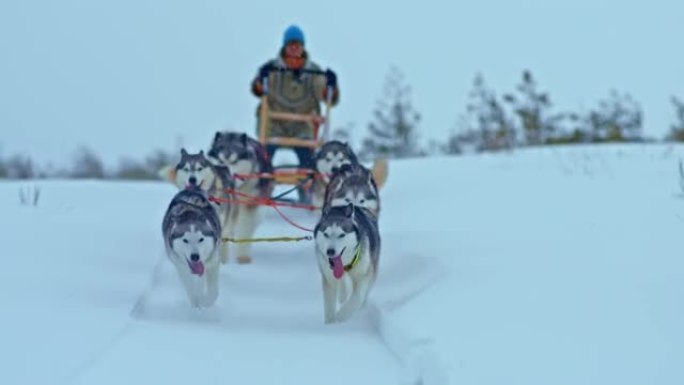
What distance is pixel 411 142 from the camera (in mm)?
19641

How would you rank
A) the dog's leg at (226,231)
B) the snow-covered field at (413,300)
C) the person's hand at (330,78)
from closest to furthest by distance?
the snow-covered field at (413,300) < the dog's leg at (226,231) < the person's hand at (330,78)

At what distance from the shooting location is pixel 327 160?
6.29 m

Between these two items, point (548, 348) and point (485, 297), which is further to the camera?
point (485, 297)

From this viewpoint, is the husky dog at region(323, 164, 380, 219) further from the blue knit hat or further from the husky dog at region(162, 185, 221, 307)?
the blue knit hat

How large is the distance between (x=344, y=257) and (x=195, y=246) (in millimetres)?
801

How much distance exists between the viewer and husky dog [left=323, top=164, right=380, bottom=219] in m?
5.29

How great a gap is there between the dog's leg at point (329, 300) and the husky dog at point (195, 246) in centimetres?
65

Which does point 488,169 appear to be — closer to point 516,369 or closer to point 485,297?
point 485,297

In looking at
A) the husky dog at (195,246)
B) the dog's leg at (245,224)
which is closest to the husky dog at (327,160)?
the dog's leg at (245,224)

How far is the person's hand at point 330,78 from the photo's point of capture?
23.5 feet

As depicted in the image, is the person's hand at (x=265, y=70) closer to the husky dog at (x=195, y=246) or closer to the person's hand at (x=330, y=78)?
the person's hand at (x=330, y=78)

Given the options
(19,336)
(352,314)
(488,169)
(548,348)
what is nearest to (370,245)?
(352,314)

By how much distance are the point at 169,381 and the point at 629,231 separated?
2.43m

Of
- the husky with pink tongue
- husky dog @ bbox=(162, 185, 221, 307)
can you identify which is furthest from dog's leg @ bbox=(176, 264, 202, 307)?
the husky with pink tongue
